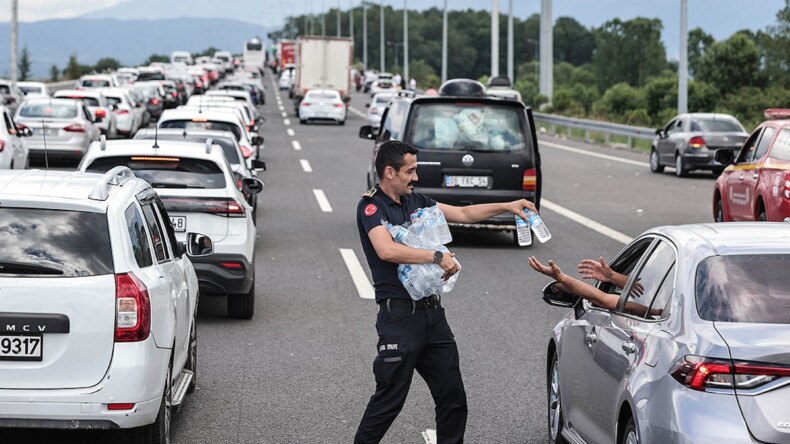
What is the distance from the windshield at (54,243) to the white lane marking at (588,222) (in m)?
12.0

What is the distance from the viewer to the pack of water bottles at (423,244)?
6.77 meters

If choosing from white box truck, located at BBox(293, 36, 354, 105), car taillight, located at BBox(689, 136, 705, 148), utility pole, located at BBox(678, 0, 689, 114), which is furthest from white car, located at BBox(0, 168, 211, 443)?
white box truck, located at BBox(293, 36, 354, 105)

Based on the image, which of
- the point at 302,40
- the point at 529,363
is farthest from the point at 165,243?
the point at 302,40

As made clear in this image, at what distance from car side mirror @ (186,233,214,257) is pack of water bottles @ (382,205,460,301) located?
2.41m

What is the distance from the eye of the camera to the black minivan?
1791cm

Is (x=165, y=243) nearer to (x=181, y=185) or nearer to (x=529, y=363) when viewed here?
(x=529, y=363)

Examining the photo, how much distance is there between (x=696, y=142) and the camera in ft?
104

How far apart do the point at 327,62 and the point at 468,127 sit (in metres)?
50.3

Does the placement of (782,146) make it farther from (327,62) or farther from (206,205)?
(327,62)


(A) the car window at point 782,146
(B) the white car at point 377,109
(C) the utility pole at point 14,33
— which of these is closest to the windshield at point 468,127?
(A) the car window at point 782,146

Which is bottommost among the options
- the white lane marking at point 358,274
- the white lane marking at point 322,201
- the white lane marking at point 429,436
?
the white lane marking at point 358,274

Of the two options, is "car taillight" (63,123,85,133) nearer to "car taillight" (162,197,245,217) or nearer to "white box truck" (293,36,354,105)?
"car taillight" (162,197,245,217)

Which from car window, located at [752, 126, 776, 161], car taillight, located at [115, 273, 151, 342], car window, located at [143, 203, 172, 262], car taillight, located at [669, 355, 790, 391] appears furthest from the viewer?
car window, located at [752, 126, 776, 161]

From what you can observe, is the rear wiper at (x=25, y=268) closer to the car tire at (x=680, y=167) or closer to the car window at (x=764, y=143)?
the car window at (x=764, y=143)
